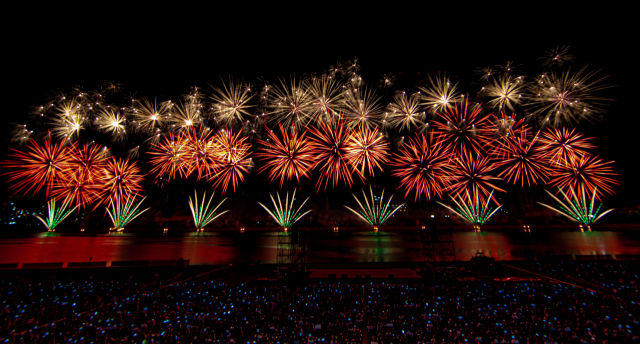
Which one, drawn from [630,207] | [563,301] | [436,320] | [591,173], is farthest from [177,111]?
[630,207]

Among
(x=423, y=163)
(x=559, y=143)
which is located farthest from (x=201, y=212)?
(x=559, y=143)

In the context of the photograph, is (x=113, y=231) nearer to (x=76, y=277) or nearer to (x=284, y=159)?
(x=76, y=277)

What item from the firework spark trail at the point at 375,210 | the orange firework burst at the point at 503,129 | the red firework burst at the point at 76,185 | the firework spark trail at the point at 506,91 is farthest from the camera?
the firework spark trail at the point at 375,210

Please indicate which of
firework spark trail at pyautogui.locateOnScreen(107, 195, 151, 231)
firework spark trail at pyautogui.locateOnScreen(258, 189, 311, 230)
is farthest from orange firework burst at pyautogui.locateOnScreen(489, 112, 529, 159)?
firework spark trail at pyautogui.locateOnScreen(107, 195, 151, 231)

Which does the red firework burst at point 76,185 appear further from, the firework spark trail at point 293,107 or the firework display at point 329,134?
the firework spark trail at point 293,107

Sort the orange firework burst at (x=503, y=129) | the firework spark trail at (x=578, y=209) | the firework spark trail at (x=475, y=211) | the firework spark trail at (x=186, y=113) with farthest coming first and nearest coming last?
1. the firework spark trail at (x=475, y=211)
2. the firework spark trail at (x=578, y=209)
3. the firework spark trail at (x=186, y=113)
4. the orange firework burst at (x=503, y=129)

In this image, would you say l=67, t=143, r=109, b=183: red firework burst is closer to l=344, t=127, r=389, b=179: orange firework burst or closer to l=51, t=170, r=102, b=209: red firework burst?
l=51, t=170, r=102, b=209: red firework burst

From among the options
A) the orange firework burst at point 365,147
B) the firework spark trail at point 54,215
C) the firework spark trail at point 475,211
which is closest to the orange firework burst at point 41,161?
the firework spark trail at point 54,215
